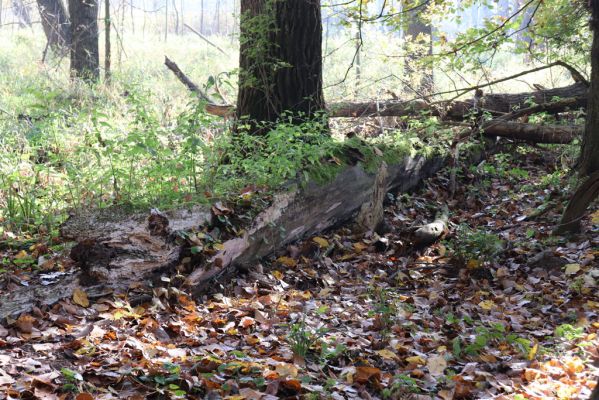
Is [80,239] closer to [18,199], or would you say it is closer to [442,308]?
[18,199]

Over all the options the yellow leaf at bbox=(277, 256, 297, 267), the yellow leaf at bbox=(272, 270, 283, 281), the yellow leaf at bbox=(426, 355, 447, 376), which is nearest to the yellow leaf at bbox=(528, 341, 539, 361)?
the yellow leaf at bbox=(426, 355, 447, 376)

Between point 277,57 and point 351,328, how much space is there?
3.90m

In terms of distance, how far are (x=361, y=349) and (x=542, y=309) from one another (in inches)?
65.1

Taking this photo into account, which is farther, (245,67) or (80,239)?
(245,67)

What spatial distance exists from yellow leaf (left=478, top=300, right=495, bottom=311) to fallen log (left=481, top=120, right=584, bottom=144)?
4067mm

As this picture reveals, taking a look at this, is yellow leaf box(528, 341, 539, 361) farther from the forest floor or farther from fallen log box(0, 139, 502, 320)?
fallen log box(0, 139, 502, 320)

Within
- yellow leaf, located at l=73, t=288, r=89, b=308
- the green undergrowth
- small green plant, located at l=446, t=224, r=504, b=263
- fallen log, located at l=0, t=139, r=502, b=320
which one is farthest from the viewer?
small green plant, located at l=446, t=224, r=504, b=263

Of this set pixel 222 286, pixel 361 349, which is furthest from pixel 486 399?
pixel 222 286

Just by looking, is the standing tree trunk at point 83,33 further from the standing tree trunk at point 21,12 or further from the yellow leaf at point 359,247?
the yellow leaf at point 359,247

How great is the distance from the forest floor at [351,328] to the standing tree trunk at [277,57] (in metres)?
1.92

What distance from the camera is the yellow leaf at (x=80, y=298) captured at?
3.96 meters

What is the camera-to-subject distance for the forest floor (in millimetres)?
3096

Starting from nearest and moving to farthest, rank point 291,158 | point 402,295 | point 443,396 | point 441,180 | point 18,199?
point 443,396 < point 402,295 < point 18,199 < point 291,158 < point 441,180

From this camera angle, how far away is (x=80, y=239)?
4457 mm
